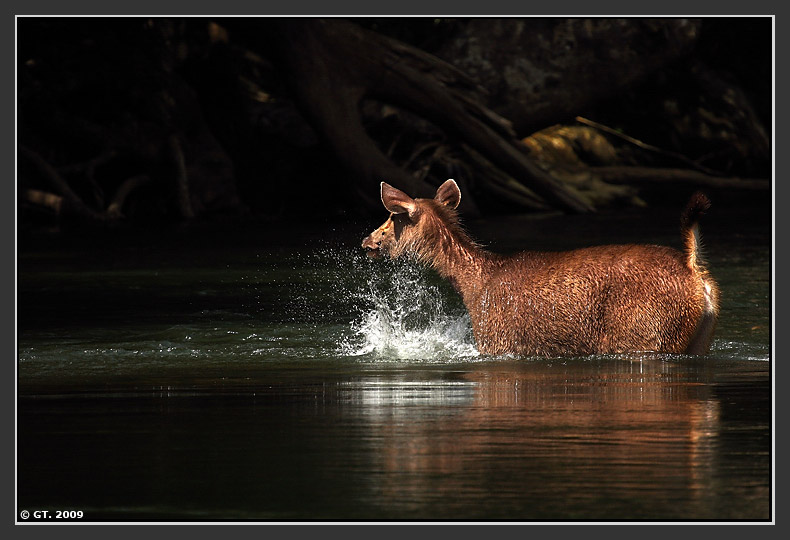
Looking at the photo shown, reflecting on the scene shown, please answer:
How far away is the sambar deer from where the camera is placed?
11.5 m

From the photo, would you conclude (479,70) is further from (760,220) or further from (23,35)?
(23,35)

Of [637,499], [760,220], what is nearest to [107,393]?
[637,499]

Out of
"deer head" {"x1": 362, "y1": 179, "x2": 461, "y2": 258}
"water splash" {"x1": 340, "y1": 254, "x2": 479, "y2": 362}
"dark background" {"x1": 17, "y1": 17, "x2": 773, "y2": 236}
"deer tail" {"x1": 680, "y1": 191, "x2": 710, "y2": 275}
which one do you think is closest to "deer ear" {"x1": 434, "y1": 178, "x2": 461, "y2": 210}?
A: "deer head" {"x1": 362, "y1": 179, "x2": 461, "y2": 258}

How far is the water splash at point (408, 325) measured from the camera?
40.3 feet

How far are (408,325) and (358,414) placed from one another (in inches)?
192

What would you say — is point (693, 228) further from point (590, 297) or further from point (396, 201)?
point (396, 201)

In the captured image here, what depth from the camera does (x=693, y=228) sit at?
11438 mm

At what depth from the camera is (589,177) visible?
30.0 meters

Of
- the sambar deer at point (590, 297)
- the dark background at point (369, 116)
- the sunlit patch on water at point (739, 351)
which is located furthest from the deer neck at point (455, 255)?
the dark background at point (369, 116)

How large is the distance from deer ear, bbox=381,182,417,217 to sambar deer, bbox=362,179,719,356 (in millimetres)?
11

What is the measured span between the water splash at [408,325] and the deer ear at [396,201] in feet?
3.44

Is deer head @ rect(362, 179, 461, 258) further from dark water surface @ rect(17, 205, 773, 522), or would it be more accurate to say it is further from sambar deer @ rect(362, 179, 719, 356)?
dark water surface @ rect(17, 205, 773, 522)

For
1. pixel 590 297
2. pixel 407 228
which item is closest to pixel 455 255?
pixel 407 228

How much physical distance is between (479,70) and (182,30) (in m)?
5.37
